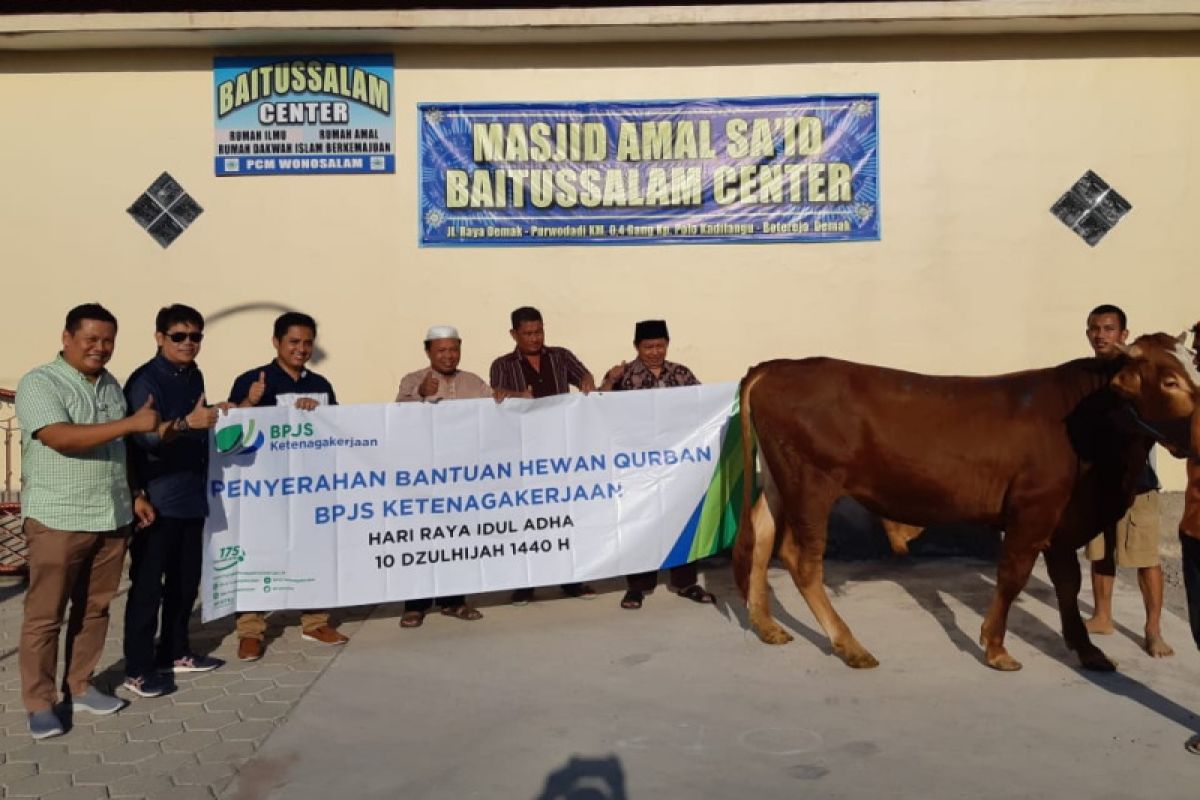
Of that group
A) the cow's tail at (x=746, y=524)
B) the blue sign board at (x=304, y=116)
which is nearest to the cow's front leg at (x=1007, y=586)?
the cow's tail at (x=746, y=524)

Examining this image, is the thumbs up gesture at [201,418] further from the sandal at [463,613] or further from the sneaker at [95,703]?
the sandal at [463,613]

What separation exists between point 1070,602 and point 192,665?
4.58 metres

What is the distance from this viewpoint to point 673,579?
6602 millimetres

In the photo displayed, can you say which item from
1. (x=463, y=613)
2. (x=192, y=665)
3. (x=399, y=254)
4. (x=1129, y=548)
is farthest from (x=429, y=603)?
(x=1129, y=548)

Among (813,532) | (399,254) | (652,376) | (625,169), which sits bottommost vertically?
(813,532)

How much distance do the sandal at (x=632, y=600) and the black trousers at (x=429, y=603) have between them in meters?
1.03

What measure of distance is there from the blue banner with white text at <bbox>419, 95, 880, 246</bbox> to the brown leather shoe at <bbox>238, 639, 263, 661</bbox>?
3.86 meters

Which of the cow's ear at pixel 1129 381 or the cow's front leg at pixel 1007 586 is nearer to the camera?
the cow's ear at pixel 1129 381

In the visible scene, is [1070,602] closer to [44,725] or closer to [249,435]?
[249,435]

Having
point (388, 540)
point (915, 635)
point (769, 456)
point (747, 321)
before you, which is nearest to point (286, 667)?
point (388, 540)

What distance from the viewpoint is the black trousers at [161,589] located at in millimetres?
4762

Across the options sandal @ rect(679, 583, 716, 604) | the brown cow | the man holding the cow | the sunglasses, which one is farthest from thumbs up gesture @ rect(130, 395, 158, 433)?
the man holding the cow

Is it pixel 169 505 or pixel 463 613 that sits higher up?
pixel 169 505

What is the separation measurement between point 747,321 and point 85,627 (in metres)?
5.40
